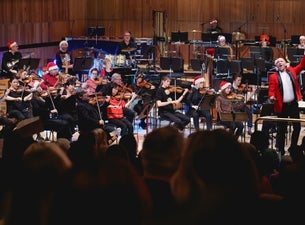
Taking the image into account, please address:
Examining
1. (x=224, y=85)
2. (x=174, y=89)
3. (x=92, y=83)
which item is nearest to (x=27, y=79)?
(x=92, y=83)

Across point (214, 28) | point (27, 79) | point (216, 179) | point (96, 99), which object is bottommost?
point (96, 99)

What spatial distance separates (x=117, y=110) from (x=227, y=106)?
2097 mm

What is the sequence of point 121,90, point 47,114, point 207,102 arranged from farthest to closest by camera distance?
point 121,90 → point 207,102 → point 47,114

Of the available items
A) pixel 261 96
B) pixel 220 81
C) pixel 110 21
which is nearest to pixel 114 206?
pixel 261 96

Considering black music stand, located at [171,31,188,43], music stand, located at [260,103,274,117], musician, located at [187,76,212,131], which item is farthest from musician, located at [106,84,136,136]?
black music stand, located at [171,31,188,43]

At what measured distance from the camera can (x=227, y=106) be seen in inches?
461

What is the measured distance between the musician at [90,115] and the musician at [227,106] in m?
2.07

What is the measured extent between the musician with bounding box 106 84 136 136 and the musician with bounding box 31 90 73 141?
83cm

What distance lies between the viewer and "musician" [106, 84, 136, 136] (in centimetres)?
1140

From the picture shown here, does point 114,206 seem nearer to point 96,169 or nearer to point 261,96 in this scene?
point 96,169

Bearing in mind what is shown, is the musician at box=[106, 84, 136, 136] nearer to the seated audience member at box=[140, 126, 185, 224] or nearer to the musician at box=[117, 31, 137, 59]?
the musician at box=[117, 31, 137, 59]

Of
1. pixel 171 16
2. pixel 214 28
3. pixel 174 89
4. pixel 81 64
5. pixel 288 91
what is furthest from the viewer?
pixel 171 16

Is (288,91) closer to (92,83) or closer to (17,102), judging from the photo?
(92,83)

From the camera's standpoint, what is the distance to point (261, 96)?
11.3 m
